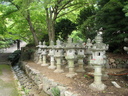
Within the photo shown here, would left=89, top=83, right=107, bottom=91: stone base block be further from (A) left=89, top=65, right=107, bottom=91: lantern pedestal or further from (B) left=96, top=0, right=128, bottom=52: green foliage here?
(B) left=96, top=0, right=128, bottom=52: green foliage

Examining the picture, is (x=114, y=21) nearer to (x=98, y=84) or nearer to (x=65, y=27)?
(x=98, y=84)

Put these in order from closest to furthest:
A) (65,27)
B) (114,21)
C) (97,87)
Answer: (97,87)
(114,21)
(65,27)

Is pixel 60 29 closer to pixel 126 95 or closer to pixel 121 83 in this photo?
pixel 121 83

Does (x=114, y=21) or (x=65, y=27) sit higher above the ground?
(x=65, y=27)

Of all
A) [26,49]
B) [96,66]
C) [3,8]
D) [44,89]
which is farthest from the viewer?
[26,49]

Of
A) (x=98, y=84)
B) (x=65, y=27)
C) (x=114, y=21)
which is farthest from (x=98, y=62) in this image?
(x=65, y=27)

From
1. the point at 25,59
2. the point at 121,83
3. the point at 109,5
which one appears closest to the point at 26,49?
the point at 25,59

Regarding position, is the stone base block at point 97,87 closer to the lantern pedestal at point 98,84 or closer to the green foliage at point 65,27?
the lantern pedestal at point 98,84

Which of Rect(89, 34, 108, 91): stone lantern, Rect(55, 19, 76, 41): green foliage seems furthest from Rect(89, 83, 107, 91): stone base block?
Rect(55, 19, 76, 41): green foliage

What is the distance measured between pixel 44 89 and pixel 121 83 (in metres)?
3.42

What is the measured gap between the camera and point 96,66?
181 inches

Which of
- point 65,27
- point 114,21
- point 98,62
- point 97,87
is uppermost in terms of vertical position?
point 65,27

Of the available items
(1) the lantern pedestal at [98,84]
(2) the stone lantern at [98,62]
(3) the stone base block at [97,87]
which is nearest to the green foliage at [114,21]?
(2) the stone lantern at [98,62]

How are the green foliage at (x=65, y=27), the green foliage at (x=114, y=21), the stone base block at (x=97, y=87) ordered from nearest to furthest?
the stone base block at (x=97, y=87) → the green foliage at (x=114, y=21) → the green foliage at (x=65, y=27)
